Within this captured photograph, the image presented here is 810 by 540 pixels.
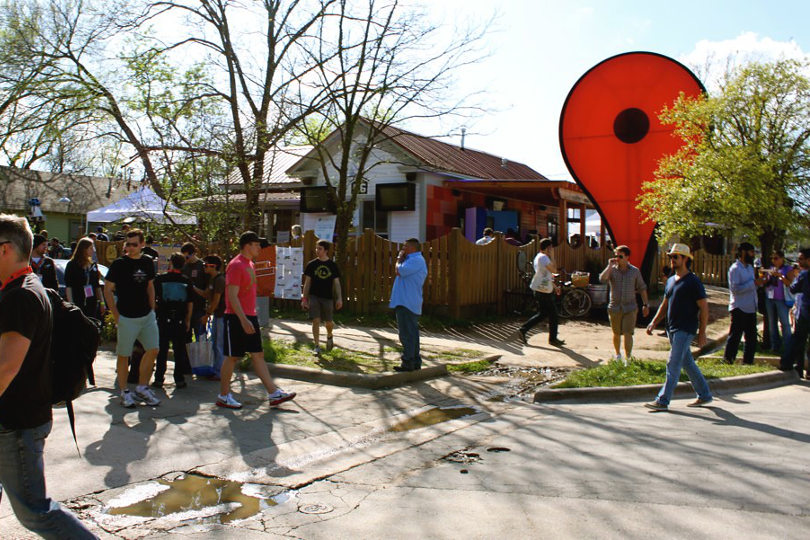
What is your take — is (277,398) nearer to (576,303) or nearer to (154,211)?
(154,211)

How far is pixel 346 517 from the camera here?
4320 mm

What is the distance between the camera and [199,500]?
4609mm

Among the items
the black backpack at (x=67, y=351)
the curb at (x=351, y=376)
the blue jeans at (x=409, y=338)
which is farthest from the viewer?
the blue jeans at (x=409, y=338)

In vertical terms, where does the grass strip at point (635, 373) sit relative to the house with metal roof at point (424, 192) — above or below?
below

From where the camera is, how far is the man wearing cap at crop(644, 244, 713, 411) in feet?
24.2

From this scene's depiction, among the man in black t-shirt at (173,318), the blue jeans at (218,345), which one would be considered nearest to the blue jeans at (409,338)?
the blue jeans at (218,345)

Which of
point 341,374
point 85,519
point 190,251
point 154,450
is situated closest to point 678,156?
point 341,374

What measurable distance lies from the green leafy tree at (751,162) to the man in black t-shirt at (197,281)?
864cm

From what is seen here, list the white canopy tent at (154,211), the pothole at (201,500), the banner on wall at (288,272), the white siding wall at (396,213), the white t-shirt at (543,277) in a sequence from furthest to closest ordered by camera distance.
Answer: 1. the white siding wall at (396,213)
2. the banner on wall at (288,272)
3. the white t-shirt at (543,277)
4. the white canopy tent at (154,211)
5. the pothole at (201,500)

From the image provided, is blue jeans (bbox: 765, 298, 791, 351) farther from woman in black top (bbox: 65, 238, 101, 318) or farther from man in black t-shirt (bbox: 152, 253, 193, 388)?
woman in black top (bbox: 65, 238, 101, 318)

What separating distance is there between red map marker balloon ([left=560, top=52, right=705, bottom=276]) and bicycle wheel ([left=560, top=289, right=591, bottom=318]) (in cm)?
148

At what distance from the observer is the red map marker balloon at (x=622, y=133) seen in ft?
49.5

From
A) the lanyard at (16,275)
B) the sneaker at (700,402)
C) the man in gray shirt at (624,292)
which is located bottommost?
the sneaker at (700,402)

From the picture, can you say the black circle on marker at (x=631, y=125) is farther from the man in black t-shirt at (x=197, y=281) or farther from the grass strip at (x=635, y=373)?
the man in black t-shirt at (x=197, y=281)
